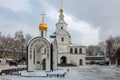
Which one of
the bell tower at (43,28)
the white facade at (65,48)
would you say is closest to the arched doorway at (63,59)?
the white facade at (65,48)

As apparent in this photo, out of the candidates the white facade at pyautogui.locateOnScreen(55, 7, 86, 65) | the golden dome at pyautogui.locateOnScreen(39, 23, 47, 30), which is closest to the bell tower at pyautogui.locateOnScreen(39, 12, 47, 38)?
the golden dome at pyautogui.locateOnScreen(39, 23, 47, 30)

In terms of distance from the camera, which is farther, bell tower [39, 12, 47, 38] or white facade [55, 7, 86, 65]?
white facade [55, 7, 86, 65]

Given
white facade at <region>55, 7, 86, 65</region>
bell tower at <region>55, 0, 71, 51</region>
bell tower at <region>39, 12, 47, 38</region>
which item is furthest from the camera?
bell tower at <region>55, 0, 71, 51</region>

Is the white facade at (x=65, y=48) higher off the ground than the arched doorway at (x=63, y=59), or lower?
higher

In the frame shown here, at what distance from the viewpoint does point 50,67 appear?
1172 inches

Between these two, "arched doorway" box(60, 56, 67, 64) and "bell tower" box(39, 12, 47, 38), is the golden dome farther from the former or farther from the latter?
"arched doorway" box(60, 56, 67, 64)

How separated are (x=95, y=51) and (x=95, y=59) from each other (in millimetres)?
20659

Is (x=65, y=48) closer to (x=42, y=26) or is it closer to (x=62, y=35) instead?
(x=62, y=35)

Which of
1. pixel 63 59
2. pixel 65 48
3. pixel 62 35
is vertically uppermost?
pixel 62 35

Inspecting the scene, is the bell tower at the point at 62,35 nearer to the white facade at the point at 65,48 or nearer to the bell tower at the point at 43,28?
the white facade at the point at 65,48

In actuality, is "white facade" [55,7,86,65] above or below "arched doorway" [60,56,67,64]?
above

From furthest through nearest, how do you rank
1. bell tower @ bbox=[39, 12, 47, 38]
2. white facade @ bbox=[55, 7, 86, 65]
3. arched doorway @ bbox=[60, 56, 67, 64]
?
arched doorway @ bbox=[60, 56, 67, 64], white facade @ bbox=[55, 7, 86, 65], bell tower @ bbox=[39, 12, 47, 38]

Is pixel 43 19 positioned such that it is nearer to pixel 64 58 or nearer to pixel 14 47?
pixel 64 58

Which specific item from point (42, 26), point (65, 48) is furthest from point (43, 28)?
point (65, 48)
